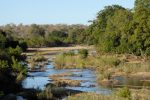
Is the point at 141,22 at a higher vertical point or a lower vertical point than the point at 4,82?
higher

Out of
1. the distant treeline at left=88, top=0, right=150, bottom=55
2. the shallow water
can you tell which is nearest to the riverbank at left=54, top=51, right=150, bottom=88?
the shallow water

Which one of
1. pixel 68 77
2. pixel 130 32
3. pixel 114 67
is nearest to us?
pixel 68 77

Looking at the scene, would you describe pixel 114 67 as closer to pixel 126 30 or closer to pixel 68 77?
pixel 68 77

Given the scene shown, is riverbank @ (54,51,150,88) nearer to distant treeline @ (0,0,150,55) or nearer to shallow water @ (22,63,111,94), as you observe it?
shallow water @ (22,63,111,94)

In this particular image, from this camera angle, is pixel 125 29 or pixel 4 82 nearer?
pixel 4 82

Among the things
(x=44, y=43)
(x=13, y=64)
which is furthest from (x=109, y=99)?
(x=44, y=43)

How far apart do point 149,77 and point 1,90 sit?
800 inches

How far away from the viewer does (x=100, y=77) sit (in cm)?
4450

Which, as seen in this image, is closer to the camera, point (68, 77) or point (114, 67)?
point (68, 77)

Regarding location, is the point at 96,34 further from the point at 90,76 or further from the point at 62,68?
the point at 90,76

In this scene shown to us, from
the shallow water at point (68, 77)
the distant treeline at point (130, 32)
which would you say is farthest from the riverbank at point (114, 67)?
the distant treeline at point (130, 32)

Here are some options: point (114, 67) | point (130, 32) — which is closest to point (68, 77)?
point (114, 67)

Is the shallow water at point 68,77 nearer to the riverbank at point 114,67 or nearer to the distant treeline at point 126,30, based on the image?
the riverbank at point 114,67

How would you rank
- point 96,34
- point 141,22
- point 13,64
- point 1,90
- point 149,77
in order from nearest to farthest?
point 1,90
point 13,64
point 149,77
point 141,22
point 96,34
